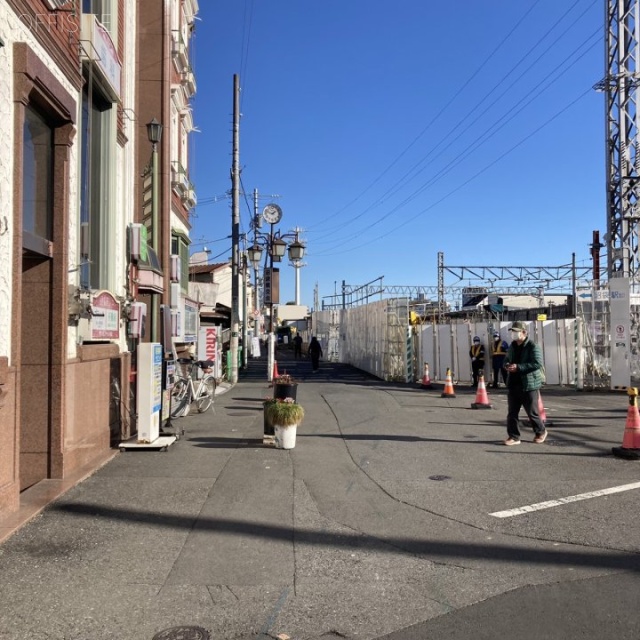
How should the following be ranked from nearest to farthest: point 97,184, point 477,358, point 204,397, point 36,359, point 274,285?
point 36,359, point 97,184, point 204,397, point 477,358, point 274,285

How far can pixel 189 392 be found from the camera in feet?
42.8

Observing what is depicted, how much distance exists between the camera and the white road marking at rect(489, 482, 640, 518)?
600cm

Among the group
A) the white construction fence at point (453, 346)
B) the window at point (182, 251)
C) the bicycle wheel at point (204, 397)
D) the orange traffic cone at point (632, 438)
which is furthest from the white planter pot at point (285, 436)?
the white construction fence at point (453, 346)

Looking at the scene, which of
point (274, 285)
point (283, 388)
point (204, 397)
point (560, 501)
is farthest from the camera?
point (274, 285)

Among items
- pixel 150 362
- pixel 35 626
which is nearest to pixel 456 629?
→ pixel 35 626

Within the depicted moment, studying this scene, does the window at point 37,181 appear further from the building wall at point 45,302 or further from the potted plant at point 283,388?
the potted plant at point 283,388

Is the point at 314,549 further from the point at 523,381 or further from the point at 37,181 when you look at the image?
the point at 523,381

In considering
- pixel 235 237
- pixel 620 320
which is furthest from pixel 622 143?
pixel 235 237

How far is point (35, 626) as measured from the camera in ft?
12.3

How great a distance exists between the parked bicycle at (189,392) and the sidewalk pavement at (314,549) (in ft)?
11.7

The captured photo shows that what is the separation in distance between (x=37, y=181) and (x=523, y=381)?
707 cm

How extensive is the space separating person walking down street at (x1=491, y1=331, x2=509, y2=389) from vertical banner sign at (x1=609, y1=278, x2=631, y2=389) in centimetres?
306

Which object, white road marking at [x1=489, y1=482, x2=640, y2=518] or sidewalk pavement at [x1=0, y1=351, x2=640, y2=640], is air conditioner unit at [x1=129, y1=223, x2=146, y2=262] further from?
white road marking at [x1=489, y1=482, x2=640, y2=518]

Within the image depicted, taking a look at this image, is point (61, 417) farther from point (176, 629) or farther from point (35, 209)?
point (176, 629)
